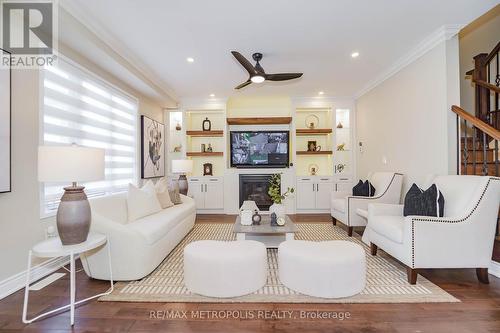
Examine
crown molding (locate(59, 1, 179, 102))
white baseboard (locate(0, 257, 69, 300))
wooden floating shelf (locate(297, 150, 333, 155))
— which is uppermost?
crown molding (locate(59, 1, 179, 102))

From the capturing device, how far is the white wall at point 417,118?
2824 mm

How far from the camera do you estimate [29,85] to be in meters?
2.25

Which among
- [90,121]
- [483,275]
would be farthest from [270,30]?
[483,275]

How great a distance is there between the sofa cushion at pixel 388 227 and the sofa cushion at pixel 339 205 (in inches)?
36.3

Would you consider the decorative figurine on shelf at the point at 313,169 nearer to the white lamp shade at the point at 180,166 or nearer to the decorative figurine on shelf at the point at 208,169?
the decorative figurine on shelf at the point at 208,169

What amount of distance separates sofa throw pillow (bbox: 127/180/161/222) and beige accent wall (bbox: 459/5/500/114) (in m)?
4.95

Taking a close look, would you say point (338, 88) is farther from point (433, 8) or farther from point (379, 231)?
point (379, 231)

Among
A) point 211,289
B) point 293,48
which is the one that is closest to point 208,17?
point 293,48

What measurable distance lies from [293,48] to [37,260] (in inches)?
147

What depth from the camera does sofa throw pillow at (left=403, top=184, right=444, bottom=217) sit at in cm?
222

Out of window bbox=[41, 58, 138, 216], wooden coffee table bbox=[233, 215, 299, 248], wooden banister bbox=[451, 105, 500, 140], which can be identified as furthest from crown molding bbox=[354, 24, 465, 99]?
window bbox=[41, 58, 138, 216]

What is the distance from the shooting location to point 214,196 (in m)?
5.40

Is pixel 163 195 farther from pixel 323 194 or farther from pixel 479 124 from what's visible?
pixel 479 124

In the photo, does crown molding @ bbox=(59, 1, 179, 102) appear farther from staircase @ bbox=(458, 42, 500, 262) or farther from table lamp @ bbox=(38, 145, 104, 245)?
staircase @ bbox=(458, 42, 500, 262)
